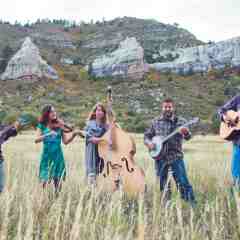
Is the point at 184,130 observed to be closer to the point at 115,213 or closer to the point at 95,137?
the point at 95,137

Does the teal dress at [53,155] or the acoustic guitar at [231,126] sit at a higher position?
the acoustic guitar at [231,126]

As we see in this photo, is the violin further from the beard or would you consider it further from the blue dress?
the beard

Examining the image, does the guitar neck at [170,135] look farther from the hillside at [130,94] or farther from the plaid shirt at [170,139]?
the hillside at [130,94]

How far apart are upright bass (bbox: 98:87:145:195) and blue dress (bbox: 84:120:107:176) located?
0.15 m

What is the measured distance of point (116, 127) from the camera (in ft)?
23.6

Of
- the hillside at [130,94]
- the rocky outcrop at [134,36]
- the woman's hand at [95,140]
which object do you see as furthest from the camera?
the rocky outcrop at [134,36]

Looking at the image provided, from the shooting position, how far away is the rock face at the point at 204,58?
231 feet

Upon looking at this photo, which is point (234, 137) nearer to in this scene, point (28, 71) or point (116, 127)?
point (116, 127)

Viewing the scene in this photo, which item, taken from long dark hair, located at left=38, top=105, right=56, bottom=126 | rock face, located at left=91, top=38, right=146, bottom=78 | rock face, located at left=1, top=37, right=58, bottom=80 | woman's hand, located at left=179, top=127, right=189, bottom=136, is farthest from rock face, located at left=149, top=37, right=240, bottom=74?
woman's hand, located at left=179, top=127, right=189, bottom=136

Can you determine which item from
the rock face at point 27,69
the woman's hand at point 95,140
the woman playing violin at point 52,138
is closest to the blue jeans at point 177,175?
the woman's hand at point 95,140

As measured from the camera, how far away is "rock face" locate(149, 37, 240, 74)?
7050 cm

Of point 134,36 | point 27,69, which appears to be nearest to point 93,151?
point 27,69

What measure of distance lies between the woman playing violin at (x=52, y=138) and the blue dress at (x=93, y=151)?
0.21m

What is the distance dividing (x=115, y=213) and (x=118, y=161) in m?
3.00
